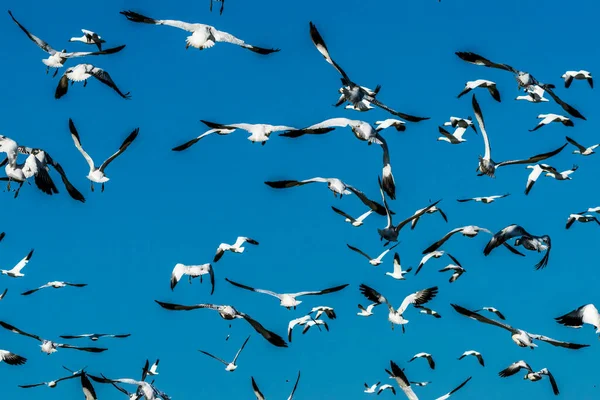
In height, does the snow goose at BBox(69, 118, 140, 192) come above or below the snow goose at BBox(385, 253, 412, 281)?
above

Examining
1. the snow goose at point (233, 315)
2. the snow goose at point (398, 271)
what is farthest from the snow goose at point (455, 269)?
the snow goose at point (233, 315)

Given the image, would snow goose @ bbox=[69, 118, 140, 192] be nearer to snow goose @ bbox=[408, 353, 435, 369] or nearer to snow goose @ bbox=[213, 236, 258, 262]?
snow goose @ bbox=[213, 236, 258, 262]

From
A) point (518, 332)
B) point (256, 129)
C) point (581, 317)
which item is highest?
point (256, 129)

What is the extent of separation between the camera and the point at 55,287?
116 feet

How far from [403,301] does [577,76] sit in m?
9.71

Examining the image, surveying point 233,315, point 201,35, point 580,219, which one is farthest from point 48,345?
point 580,219

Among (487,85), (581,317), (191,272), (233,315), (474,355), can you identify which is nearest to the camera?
(581,317)

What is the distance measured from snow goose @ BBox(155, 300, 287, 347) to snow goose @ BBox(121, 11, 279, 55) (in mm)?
6552

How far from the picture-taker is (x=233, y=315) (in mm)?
27016

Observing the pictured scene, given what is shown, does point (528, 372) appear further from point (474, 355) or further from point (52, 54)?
point (52, 54)

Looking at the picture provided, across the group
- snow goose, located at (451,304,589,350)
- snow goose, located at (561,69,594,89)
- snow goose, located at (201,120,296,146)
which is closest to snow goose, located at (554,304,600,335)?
snow goose, located at (451,304,589,350)

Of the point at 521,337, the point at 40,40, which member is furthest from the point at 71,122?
the point at 521,337

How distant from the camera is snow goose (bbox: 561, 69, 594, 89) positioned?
34.3m

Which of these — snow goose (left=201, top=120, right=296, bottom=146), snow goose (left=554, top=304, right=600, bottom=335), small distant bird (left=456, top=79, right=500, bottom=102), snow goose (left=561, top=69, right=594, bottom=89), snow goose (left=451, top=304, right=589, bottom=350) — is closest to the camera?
snow goose (left=451, top=304, right=589, bottom=350)
